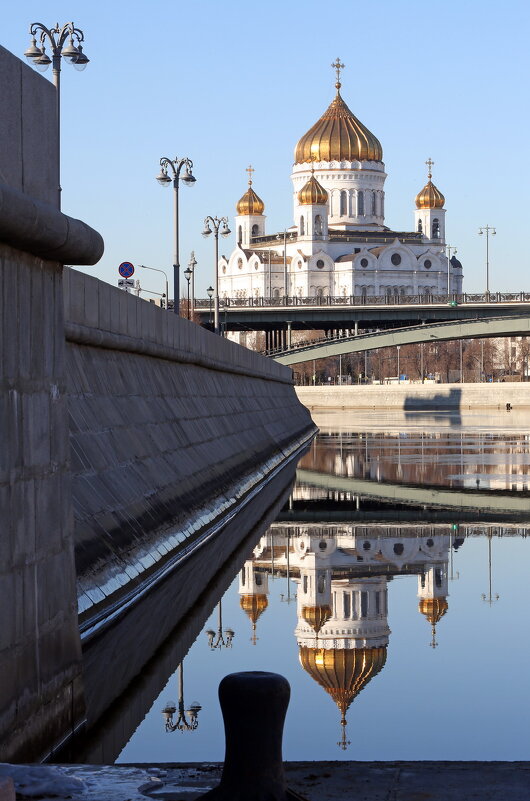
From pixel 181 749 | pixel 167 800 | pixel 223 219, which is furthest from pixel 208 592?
pixel 223 219

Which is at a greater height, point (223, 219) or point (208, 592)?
point (223, 219)

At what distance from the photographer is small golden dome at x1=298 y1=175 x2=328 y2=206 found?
170125mm

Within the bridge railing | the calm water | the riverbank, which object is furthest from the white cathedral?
the riverbank

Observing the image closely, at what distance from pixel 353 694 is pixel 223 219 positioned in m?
44.3

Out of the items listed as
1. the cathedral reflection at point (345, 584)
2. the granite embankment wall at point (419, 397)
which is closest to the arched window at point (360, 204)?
the granite embankment wall at point (419, 397)

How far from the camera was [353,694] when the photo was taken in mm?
8555

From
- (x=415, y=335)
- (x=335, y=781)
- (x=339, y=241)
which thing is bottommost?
(x=335, y=781)

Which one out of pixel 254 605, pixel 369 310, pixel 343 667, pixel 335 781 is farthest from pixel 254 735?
pixel 369 310

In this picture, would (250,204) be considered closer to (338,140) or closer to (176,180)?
(338,140)

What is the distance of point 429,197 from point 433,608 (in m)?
178

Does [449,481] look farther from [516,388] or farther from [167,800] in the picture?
[516,388]

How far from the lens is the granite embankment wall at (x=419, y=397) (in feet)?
328

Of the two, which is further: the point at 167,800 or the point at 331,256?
the point at 331,256

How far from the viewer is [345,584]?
13.1m
